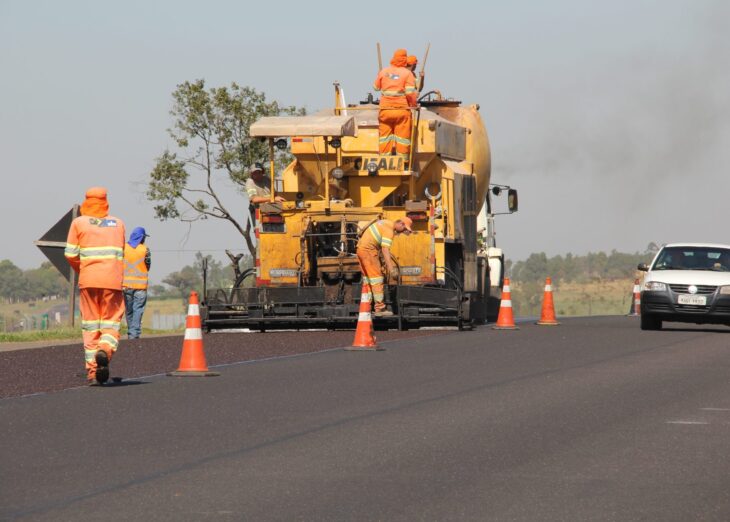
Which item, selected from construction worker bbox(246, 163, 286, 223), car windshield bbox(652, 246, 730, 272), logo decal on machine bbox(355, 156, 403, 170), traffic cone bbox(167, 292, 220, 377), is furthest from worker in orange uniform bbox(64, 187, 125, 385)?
car windshield bbox(652, 246, 730, 272)

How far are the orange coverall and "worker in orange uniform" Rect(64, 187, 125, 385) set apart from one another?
908 cm

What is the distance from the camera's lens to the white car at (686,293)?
25156 mm

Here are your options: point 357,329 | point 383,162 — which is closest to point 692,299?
point 383,162

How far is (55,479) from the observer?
8.70 meters

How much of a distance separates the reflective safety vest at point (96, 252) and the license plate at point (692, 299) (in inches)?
499

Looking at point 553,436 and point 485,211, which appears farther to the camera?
point 485,211

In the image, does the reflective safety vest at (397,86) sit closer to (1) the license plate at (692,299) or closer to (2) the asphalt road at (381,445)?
(1) the license plate at (692,299)

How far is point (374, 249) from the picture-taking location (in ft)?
78.2

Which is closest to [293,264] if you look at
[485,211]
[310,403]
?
[485,211]

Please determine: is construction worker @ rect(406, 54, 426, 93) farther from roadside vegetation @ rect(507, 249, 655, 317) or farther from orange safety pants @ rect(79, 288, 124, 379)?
roadside vegetation @ rect(507, 249, 655, 317)

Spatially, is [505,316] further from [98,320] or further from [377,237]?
[98,320]

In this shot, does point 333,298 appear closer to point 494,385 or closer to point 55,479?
point 494,385

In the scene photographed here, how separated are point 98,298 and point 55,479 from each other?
6.30m

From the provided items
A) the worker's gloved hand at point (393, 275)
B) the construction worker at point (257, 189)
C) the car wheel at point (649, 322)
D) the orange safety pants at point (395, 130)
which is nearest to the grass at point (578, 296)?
the car wheel at point (649, 322)
